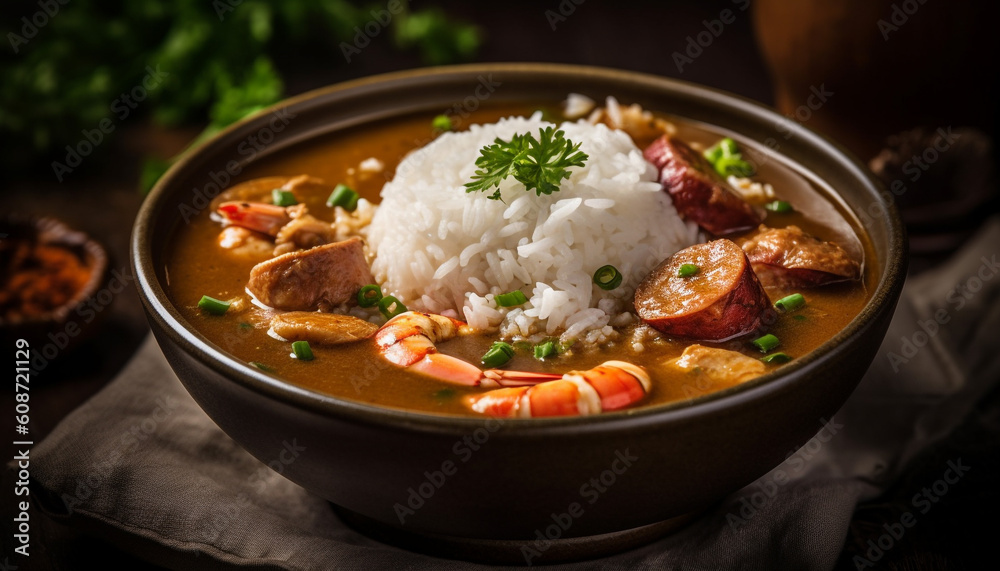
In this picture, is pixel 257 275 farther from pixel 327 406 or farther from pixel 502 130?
pixel 502 130

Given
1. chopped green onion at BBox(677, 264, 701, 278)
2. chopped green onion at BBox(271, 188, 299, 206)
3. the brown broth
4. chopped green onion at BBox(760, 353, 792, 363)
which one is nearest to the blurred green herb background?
chopped green onion at BBox(271, 188, 299, 206)

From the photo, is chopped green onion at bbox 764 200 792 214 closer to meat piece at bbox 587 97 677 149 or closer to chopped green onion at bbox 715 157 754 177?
chopped green onion at bbox 715 157 754 177

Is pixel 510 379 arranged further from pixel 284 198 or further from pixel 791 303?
pixel 284 198

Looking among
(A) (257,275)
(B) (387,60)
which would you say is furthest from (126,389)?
(B) (387,60)

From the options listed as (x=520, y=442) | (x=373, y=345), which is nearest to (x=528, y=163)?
(x=373, y=345)

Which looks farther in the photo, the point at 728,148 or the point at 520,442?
the point at 728,148
